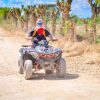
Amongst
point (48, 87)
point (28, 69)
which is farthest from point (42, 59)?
point (48, 87)

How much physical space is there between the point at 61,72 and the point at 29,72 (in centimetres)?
103

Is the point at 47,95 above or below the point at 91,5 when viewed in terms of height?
below

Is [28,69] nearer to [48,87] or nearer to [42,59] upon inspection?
[42,59]

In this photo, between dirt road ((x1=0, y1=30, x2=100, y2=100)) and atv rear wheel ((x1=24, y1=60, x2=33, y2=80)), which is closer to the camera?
dirt road ((x1=0, y1=30, x2=100, y2=100))

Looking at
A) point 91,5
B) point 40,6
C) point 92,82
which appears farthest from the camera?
point 40,6

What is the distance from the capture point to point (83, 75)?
43.9 feet

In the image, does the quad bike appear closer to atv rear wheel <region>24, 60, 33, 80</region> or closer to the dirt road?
atv rear wheel <region>24, 60, 33, 80</region>

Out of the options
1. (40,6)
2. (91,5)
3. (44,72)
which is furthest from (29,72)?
(40,6)

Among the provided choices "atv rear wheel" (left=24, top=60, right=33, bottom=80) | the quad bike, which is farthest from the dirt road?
the quad bike

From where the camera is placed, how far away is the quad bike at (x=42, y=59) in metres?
12.5

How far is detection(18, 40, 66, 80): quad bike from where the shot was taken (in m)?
12.5

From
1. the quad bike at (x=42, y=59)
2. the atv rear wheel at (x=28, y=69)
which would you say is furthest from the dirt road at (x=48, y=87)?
the quad bike at (x=42, y=59)

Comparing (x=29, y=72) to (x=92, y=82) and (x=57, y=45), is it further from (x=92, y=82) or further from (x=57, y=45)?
(x=57, y=45)

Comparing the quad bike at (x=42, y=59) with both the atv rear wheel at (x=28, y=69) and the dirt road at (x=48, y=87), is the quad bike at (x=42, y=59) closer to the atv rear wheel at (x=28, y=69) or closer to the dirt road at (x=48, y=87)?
the atv rear wheel at (x=28, y=69)
